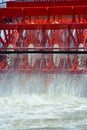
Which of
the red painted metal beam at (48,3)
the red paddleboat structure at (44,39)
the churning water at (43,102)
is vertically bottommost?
the churning water at (43,102)

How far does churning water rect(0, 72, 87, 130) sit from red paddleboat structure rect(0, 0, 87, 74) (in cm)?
23

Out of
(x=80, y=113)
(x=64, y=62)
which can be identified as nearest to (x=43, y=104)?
(x=80, y=113)

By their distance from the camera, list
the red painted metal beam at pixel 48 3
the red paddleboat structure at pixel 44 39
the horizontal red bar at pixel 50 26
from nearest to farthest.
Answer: the horizontal red bar at pixel 50 26, the red paddleboat structure at pixel 44 39, the red painted metal beam at pixel 48 3

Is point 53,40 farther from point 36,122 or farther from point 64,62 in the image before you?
point 36,122

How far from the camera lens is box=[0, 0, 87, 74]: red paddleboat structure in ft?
36.6

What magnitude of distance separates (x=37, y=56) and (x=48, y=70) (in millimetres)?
485

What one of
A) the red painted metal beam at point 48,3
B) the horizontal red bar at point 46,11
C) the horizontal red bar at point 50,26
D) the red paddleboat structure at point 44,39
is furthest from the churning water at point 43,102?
the red painted metal beam at point 48,3

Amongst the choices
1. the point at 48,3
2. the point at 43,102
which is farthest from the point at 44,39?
the point at 43,102

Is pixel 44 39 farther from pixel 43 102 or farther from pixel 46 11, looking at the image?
pixel 43 102

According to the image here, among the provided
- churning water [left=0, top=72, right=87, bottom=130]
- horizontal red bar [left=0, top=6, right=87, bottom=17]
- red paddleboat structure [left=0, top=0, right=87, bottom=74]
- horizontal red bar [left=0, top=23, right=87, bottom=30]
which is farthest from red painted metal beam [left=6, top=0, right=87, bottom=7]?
churning water [left=0, top=72, right=87, bottom=130]

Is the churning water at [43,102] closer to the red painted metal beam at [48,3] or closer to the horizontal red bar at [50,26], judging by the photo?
the horizontal red bar at [50,26]

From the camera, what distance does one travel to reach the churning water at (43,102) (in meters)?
8.16

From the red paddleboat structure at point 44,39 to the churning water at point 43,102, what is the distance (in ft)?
0.76

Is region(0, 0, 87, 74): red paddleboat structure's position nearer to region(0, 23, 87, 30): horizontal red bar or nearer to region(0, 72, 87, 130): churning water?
region(0, 23, 87, 30): horizontal red bar
